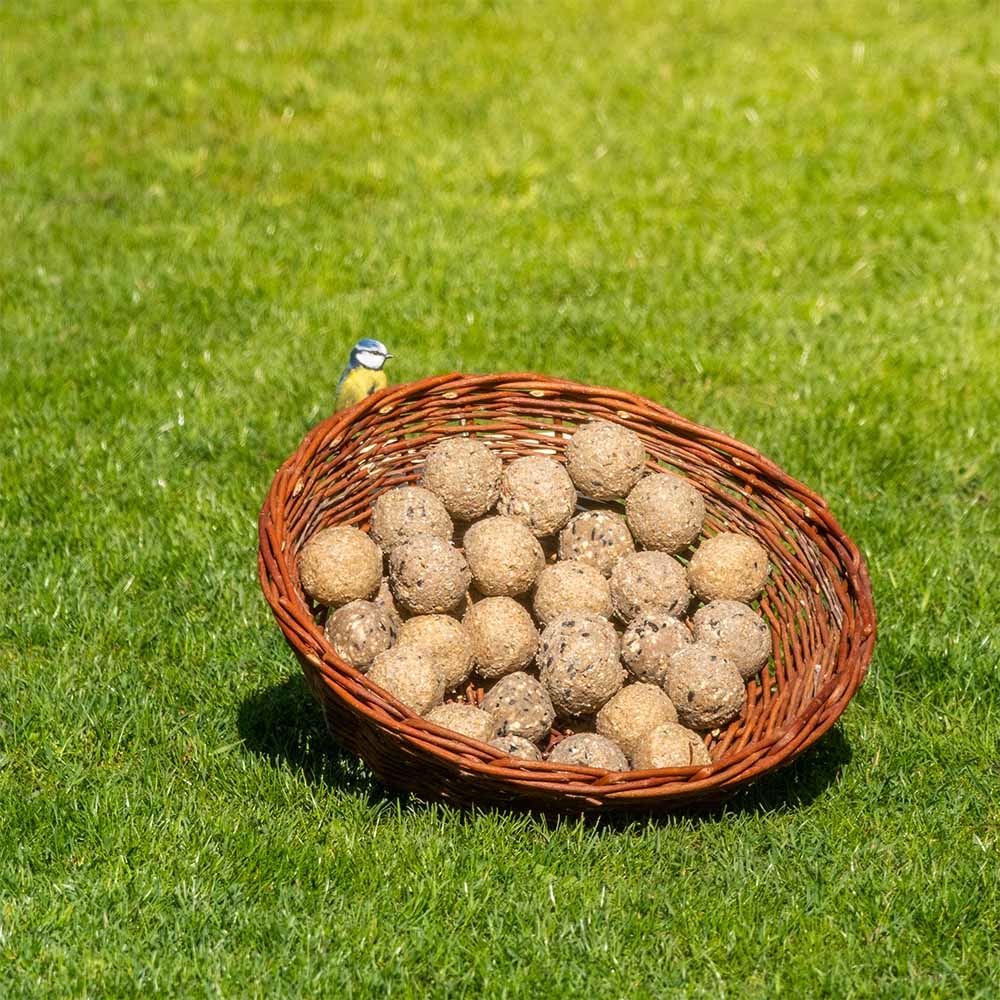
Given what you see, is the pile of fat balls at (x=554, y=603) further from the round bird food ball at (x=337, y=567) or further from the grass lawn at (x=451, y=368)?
the grass lawn at (x=451, y=368)

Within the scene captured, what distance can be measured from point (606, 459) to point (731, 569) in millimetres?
447

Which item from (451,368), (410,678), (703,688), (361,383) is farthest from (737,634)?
(451,368)

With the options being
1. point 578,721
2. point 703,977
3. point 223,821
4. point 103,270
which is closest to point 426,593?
point 578,721

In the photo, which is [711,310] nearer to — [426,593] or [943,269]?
[943,269]

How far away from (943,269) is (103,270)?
3.56 m

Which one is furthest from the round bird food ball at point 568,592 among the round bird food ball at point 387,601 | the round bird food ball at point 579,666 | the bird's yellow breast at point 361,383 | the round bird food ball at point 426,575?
the bird's yellow breast at point 361,383

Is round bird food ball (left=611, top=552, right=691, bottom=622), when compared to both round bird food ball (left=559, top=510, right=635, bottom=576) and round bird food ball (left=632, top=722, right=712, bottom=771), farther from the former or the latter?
round bird food ball (left=632, top=722, right=712, bottom=771)

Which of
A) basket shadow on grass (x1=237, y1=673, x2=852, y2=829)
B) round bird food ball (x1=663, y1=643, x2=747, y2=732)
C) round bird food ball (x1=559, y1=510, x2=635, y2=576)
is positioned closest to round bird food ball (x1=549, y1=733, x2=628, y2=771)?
basket shadow on grass (x1=237, y1=673, x2=852, y2=829)

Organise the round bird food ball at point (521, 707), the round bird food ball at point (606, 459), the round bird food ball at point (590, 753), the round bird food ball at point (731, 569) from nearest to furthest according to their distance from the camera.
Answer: the round bird food ball at point (590, 753) < the round bird food ball at point (521, 707) < the round bird food ball at point (731, 569) < the round bird food ball at point (606, 459)

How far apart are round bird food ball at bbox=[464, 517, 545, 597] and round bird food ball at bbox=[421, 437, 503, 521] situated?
0.08m

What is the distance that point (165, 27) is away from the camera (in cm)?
831

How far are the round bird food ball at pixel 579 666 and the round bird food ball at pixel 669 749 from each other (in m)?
0.19

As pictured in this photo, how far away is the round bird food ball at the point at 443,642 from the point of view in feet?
11.0

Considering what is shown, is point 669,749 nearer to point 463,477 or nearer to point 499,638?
point 499,638
